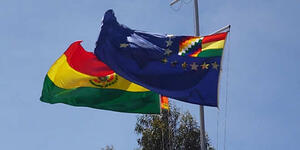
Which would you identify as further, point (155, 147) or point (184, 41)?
point (155, 147)

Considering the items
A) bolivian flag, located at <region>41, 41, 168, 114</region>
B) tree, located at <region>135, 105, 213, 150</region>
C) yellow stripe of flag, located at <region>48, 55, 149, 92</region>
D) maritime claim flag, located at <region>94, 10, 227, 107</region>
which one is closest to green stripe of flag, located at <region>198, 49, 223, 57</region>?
maritime claim flag, located at <region>94, 10, 227, 107</region>

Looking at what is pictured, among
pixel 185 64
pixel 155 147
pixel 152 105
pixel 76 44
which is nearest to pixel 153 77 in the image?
pixel 185 64

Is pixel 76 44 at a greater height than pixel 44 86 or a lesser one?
greater

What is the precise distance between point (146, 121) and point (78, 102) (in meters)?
21.0

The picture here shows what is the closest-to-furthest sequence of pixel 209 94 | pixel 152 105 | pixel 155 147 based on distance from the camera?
pixel 209 94 → pixel 152 105 → pixel 155 147

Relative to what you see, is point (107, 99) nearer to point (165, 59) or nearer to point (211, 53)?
point (165, 59)

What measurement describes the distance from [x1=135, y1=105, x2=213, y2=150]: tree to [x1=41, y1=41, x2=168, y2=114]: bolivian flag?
18851 millimetres

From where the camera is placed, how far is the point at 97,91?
2177cm

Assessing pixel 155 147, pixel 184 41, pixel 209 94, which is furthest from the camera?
pixel 155 147

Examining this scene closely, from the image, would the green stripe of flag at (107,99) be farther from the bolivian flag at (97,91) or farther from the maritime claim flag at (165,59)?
the maritime claim flag at (165,59)

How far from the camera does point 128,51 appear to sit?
1948 centimetres

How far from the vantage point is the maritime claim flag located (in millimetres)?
18281

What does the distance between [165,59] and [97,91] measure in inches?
140

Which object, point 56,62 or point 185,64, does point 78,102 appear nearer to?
→ point 56,62
